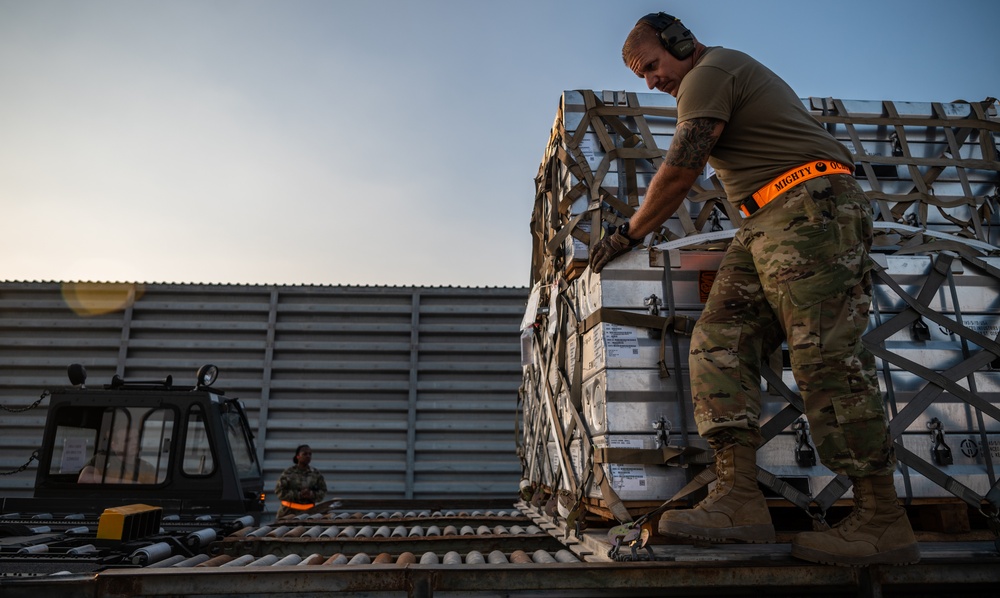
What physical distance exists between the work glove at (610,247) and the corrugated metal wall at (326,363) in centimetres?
557

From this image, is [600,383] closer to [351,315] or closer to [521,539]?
[521,539]

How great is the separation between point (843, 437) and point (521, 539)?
1.58 metres

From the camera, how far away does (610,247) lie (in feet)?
8.80

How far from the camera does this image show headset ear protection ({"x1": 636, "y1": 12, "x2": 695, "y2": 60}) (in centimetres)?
250

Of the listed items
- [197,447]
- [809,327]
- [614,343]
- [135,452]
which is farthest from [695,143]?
[135,452]

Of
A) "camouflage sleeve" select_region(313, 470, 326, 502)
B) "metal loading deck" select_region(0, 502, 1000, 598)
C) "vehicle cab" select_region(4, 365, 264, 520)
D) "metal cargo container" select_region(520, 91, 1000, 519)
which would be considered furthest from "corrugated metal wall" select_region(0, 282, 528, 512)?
"metal loading deck" select_region(0, 502, 1000, 598)

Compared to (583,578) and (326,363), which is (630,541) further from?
(326,363)

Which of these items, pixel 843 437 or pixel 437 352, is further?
pixel 437 352

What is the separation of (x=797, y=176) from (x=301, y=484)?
6.36 m

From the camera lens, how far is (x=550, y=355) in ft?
11.6

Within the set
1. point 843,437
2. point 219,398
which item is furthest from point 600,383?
point 219,398

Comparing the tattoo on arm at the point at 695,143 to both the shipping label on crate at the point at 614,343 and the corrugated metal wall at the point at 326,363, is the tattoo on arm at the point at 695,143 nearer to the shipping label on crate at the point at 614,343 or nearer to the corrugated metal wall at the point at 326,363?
the shipping label on crate at the point at 614,343

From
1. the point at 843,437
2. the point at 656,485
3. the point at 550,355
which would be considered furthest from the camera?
the point at 550,355

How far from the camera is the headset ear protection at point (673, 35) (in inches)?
98.3
